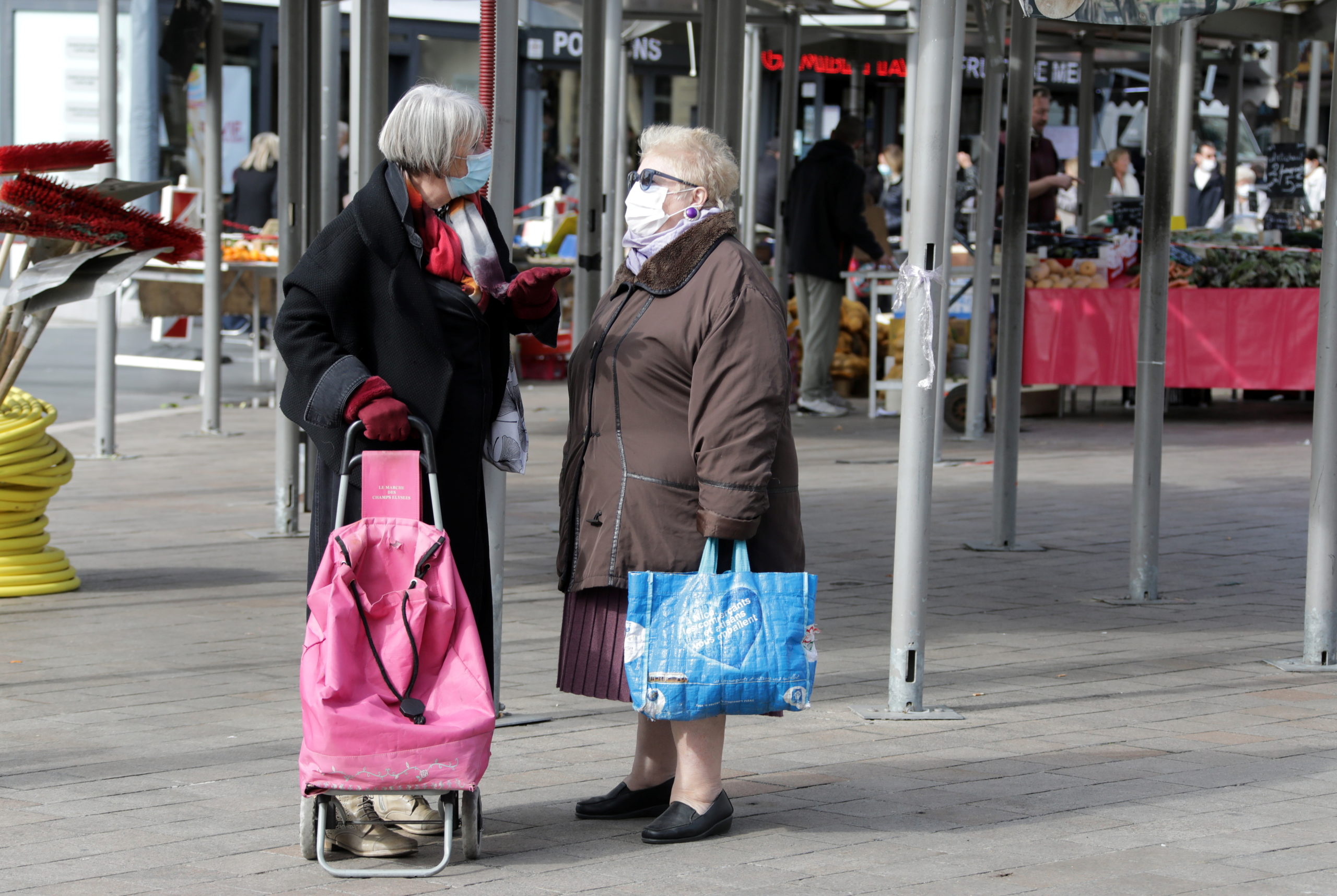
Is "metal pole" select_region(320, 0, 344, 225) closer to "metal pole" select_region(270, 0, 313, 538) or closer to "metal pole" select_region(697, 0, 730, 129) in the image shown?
"metal pole" select_region(270, 0, 313, 538)

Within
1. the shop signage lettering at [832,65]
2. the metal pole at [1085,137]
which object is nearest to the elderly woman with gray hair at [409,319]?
the metal pole at [1085,137]

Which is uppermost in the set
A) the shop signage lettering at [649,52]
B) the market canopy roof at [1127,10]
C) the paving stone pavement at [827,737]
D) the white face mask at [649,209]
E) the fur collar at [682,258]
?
the shop signage lettering at [649,52]

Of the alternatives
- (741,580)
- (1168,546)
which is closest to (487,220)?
(741,580)

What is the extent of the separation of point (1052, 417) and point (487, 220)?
11.3 m

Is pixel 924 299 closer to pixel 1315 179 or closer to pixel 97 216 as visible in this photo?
pixel 97 216

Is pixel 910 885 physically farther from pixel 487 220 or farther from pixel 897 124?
pixel 897 124

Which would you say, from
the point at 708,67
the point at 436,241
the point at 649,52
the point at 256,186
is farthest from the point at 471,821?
the point at 649,52

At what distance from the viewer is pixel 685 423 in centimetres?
425

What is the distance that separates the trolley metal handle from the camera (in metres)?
4.00

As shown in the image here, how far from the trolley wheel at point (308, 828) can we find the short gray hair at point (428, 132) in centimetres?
147

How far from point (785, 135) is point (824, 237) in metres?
0.89

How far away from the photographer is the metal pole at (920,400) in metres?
5.43

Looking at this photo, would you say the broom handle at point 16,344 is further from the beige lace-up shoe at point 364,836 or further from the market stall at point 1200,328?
the market stall at point 1200,328

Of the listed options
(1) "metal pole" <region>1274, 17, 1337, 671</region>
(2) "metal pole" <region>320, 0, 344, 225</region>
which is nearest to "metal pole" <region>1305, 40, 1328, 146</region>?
(2) "metal pole" <region>320, 0, 344, 225</region>
